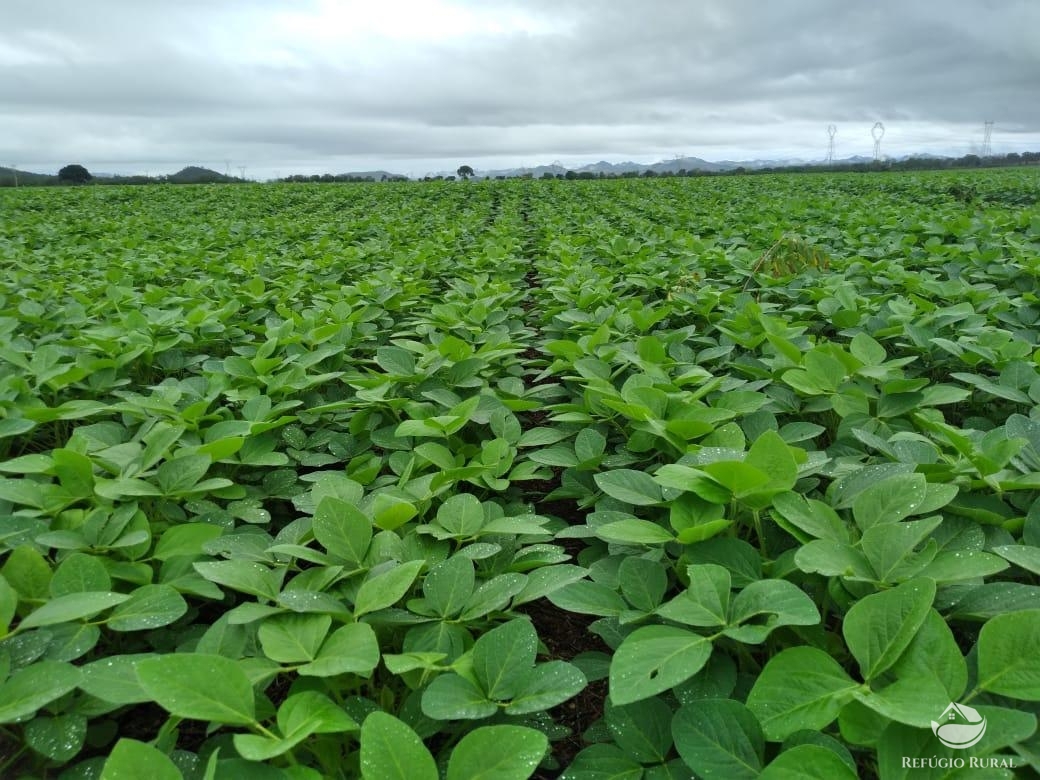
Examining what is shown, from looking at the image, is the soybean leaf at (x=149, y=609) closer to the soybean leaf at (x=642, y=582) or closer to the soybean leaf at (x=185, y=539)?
the soybean leaf at (x=185, y=539)

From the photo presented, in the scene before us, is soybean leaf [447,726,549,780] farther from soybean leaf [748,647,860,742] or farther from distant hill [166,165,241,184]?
distant hill [166,165,241,184]

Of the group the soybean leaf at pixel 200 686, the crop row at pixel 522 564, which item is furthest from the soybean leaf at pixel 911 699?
the soybean leaf at pixel 200 686

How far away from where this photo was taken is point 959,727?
0.68 m

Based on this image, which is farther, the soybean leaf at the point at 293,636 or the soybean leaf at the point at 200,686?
the soybean leaf at the point at 293,636

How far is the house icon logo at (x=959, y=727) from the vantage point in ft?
2.19

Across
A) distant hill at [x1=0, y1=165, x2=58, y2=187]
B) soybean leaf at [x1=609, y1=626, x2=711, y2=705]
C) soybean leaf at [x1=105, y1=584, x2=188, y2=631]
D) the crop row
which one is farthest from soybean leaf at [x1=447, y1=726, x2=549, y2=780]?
distant hill at [x1=0, y1=165, x2=58, y2=187]

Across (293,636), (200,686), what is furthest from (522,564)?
(200,686)

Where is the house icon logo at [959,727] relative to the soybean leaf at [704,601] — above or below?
below

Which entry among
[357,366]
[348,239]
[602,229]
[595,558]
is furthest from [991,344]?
[348,239]

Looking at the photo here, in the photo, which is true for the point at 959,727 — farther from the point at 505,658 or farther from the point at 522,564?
the point at 522,564

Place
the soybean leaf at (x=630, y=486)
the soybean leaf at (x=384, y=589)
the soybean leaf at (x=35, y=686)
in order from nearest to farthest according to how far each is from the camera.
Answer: the soybean leaf at (x=35, y=686) → the soybean leaf at (x=384, y=589) → the soybean leaf at (x=630, y=486)

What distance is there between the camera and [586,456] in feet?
4.80

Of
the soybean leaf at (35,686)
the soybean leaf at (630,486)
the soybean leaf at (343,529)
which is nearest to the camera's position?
the soybean leaf at (35,686)

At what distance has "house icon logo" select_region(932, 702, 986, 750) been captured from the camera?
2.19 feet
